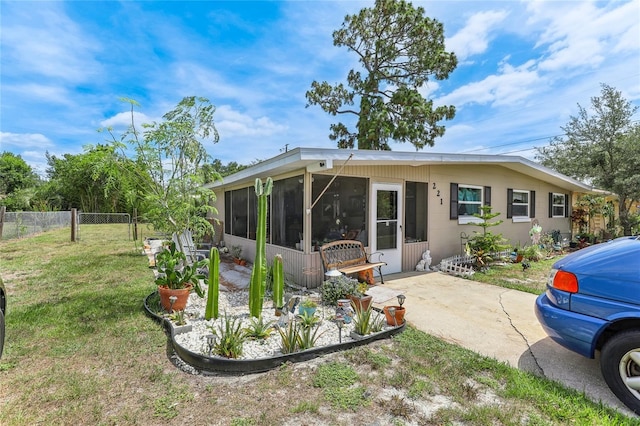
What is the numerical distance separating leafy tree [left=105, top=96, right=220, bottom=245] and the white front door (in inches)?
128

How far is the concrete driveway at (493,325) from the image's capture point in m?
2.81

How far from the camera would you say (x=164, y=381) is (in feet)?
8.79

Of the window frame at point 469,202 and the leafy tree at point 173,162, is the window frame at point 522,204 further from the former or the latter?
the leafy tree at point 173,162

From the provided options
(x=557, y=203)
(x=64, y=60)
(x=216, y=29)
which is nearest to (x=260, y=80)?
(x=216, y=29)

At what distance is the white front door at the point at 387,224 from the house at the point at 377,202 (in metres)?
0.02

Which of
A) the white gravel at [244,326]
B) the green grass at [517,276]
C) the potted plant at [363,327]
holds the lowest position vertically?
the white gravel at [244,326]

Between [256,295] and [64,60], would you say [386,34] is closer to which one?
[64,60]

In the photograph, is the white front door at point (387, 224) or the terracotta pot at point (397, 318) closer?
the terracotta pot at point (397, 318)

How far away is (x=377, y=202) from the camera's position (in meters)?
6.54

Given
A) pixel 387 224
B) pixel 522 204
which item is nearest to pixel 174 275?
pixel 387 224

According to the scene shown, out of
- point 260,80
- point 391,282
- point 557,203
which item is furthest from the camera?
point 557,203

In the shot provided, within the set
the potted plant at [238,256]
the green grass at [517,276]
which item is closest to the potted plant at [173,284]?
the potted plant at [238,256]

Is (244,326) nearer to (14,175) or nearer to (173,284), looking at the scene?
(173,284)

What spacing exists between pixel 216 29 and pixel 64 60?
3.26m
